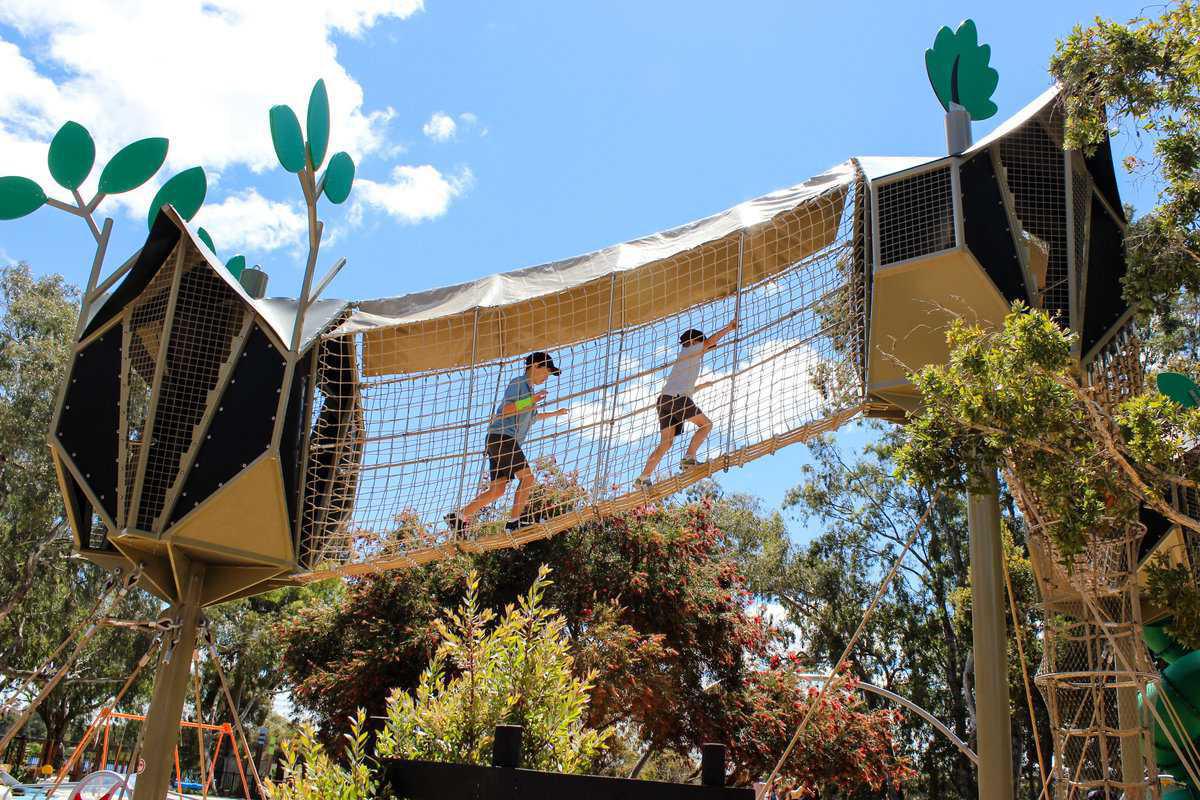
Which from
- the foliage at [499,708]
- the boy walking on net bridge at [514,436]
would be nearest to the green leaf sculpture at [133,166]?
the boy walking on net bridge at [514,436]

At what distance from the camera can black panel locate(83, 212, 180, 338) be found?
6.09 m

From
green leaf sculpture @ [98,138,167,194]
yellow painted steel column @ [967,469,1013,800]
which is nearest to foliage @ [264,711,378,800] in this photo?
yellow painted steel column @ [967,469,1013,800]

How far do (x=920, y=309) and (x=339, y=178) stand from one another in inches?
148

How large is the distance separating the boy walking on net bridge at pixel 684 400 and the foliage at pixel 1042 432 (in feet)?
5.51

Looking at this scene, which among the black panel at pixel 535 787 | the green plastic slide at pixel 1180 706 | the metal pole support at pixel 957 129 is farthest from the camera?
the green plastic slide at pixel 1180 706

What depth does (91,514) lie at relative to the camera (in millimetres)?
6156

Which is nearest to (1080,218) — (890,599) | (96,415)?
(96,415)

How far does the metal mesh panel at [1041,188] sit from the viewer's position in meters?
4.84

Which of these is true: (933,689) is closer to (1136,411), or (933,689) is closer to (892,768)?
(892,768)

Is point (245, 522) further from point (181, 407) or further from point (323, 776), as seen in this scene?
point (323, 776)

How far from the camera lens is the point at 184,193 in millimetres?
6859

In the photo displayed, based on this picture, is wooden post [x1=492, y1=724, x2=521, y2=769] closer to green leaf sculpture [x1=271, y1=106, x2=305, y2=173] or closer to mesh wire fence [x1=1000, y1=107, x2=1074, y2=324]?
mesh wire fence [x1=1000, y1=107, x2=1074, y2=324]

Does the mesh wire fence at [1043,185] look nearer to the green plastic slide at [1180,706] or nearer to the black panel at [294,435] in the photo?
the green plastic slide at [1180,706]

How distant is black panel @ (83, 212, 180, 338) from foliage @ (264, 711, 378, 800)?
12.4ft
